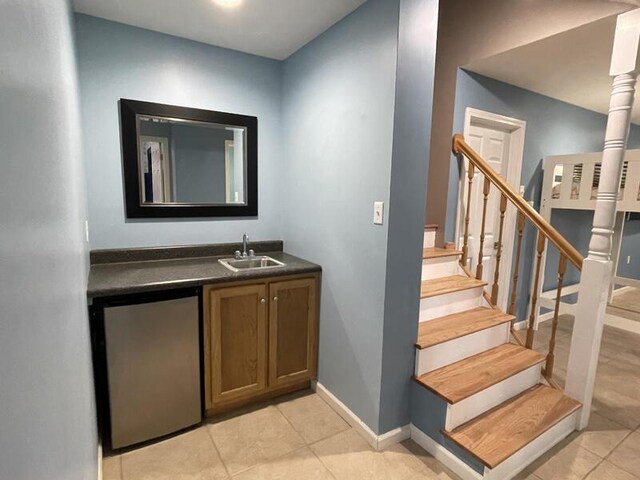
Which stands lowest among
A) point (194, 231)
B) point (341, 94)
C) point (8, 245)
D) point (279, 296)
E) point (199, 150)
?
point (279, 296)

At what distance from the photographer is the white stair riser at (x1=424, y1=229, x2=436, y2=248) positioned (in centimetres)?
297

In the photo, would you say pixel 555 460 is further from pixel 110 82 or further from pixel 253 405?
pixel 110 82

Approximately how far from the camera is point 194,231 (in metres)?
2.52

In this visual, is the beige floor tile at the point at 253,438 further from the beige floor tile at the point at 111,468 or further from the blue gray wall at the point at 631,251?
the blue gray wall at the point at 631,251

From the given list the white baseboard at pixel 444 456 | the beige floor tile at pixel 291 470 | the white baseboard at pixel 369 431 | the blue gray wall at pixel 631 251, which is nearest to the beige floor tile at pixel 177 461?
the beige floor tile at pixel 291 470

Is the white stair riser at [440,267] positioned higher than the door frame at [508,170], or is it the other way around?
the door frame at [508,170]

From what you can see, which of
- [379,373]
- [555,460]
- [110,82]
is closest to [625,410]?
[555,460]

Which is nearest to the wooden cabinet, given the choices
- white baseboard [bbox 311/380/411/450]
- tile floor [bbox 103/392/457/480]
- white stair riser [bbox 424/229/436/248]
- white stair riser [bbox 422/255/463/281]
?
tile floor [bbox 103/392/457/480]

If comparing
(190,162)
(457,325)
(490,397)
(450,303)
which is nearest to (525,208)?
(450,303)

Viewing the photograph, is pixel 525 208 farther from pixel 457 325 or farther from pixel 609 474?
pixel 609 474

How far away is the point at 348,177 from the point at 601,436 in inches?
85.4

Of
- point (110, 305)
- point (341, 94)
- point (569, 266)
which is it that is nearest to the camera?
point (110, 305)

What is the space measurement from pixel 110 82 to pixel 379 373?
2.39 meters

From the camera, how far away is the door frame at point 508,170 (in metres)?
2.98
